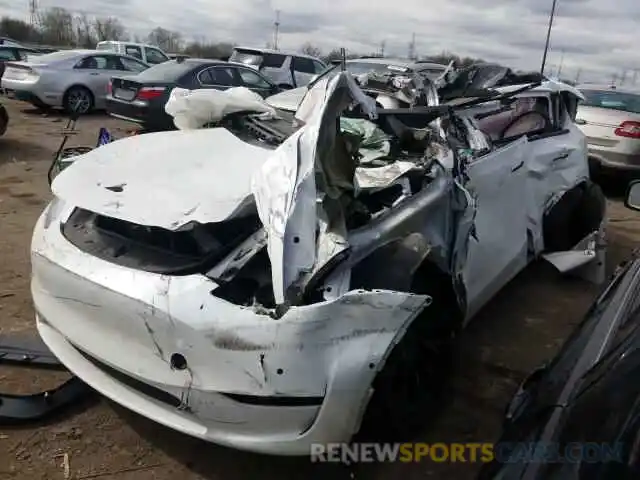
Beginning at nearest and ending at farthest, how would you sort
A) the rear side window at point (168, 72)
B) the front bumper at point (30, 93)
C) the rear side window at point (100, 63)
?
the rear side window at point (168, 72), the front bumper at point (30, 93), the rear side window at point (100, 63)

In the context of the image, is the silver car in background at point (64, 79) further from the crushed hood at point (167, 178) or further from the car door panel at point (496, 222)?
the car door panel at point (496, 222)

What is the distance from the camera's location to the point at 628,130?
7820 millimetres

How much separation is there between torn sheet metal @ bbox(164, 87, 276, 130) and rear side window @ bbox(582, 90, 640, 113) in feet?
20.3

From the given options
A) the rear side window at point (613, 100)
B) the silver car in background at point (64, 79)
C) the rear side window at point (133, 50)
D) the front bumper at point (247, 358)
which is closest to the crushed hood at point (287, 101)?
the front bumper at point (247, 358)

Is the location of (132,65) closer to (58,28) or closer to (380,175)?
(380,175)

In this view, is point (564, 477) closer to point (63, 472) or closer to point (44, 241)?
point (63, 472)

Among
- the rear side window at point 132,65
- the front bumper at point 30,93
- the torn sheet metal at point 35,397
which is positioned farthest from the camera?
the rear side window at point 132,65

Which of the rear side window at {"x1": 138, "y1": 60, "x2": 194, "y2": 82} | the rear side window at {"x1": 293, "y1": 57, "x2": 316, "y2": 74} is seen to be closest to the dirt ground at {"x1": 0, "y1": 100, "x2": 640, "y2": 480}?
the rear side window at {"x1": 138, "y1": 60, "x2": 194, "y2": 82}

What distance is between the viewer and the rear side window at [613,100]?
8.51 metres

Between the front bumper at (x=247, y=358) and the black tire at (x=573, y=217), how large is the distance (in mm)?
2731

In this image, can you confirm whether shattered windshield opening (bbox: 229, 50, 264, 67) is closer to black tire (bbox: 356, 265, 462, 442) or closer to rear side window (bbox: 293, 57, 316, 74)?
rear side window (bbox: 293, 57, 316, 74)

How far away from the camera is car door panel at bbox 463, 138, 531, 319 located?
10.8ft

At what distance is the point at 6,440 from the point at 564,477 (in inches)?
92.5

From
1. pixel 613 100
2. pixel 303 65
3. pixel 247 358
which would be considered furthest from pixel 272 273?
pixel 303 65
